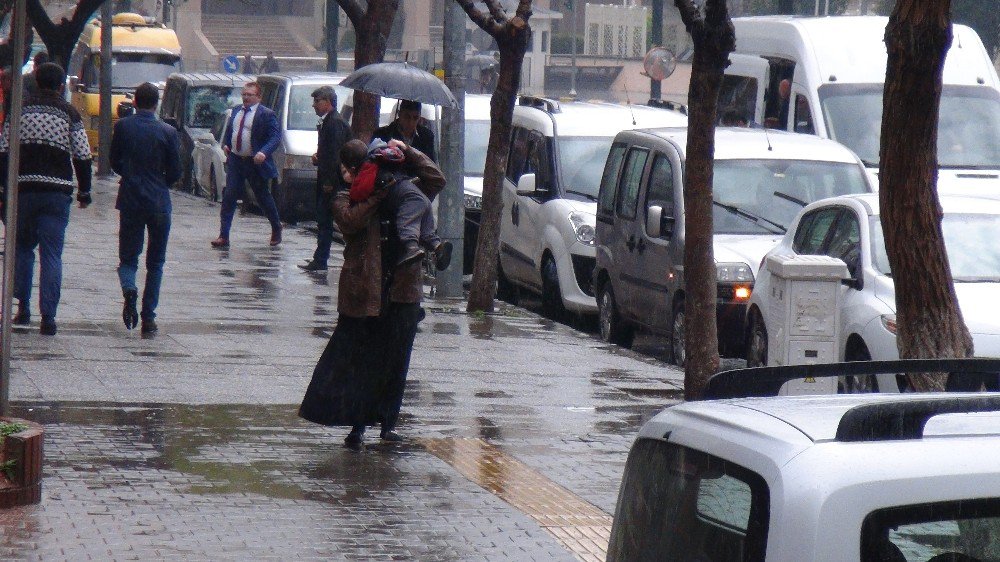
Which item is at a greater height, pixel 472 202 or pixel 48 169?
pixel 48 169

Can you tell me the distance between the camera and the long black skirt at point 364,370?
8328mm

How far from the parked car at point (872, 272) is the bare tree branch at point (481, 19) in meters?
3.39

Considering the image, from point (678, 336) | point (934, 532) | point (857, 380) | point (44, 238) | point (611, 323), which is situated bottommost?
point (611, 323)

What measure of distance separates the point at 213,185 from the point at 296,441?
59.5 feet

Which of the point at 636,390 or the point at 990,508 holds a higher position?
the point at 990,508

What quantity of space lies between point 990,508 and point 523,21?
11.6 meters

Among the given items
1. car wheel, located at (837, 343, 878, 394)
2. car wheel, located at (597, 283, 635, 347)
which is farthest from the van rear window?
car wheel, located at (597, 283, 635, 347)

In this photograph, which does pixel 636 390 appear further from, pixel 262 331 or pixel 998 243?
Result: pixel 262 331

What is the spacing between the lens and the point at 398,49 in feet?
254

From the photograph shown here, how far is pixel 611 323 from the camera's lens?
13.9 metres

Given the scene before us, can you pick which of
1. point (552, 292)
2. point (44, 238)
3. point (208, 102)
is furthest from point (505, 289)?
point (208, 102)

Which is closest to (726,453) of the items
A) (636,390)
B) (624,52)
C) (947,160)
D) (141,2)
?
(636,390)

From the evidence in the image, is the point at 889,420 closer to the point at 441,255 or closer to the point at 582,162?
the point at 441,255

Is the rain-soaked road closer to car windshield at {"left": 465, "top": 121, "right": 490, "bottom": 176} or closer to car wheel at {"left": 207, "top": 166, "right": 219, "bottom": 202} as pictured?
car windshield at {"left": 465, "top": 121, "right": 490, "bottom": 176}
